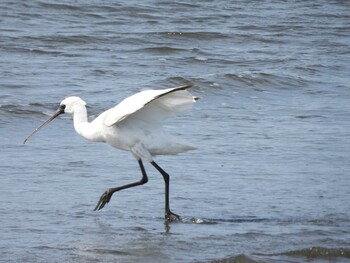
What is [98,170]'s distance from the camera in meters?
9.33

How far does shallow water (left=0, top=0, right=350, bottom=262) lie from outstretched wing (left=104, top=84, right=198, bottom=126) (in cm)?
73

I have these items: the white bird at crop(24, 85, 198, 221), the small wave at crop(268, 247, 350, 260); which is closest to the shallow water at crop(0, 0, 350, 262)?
the small wave at crop(268, 247, 350, 260)

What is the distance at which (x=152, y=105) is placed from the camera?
835 centimetres

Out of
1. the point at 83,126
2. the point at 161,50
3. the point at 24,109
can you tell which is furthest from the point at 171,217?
the point at 161,50

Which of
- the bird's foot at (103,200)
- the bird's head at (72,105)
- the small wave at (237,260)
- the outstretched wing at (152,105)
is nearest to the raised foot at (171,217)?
the bird's foot at (103,200)

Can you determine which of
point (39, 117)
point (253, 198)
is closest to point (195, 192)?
point (253, 198)

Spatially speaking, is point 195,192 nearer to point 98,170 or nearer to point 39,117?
point 98,170

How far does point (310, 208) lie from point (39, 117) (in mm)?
4611

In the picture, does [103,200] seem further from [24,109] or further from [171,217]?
[24,109]

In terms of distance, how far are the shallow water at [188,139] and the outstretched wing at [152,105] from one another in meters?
0.73

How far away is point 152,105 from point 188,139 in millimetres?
2502

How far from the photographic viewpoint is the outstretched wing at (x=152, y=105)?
7.79 m

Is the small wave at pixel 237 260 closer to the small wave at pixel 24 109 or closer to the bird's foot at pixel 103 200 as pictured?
the bird's foot at pixel 103 200

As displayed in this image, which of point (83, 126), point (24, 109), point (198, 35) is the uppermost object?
point (83, 126)
